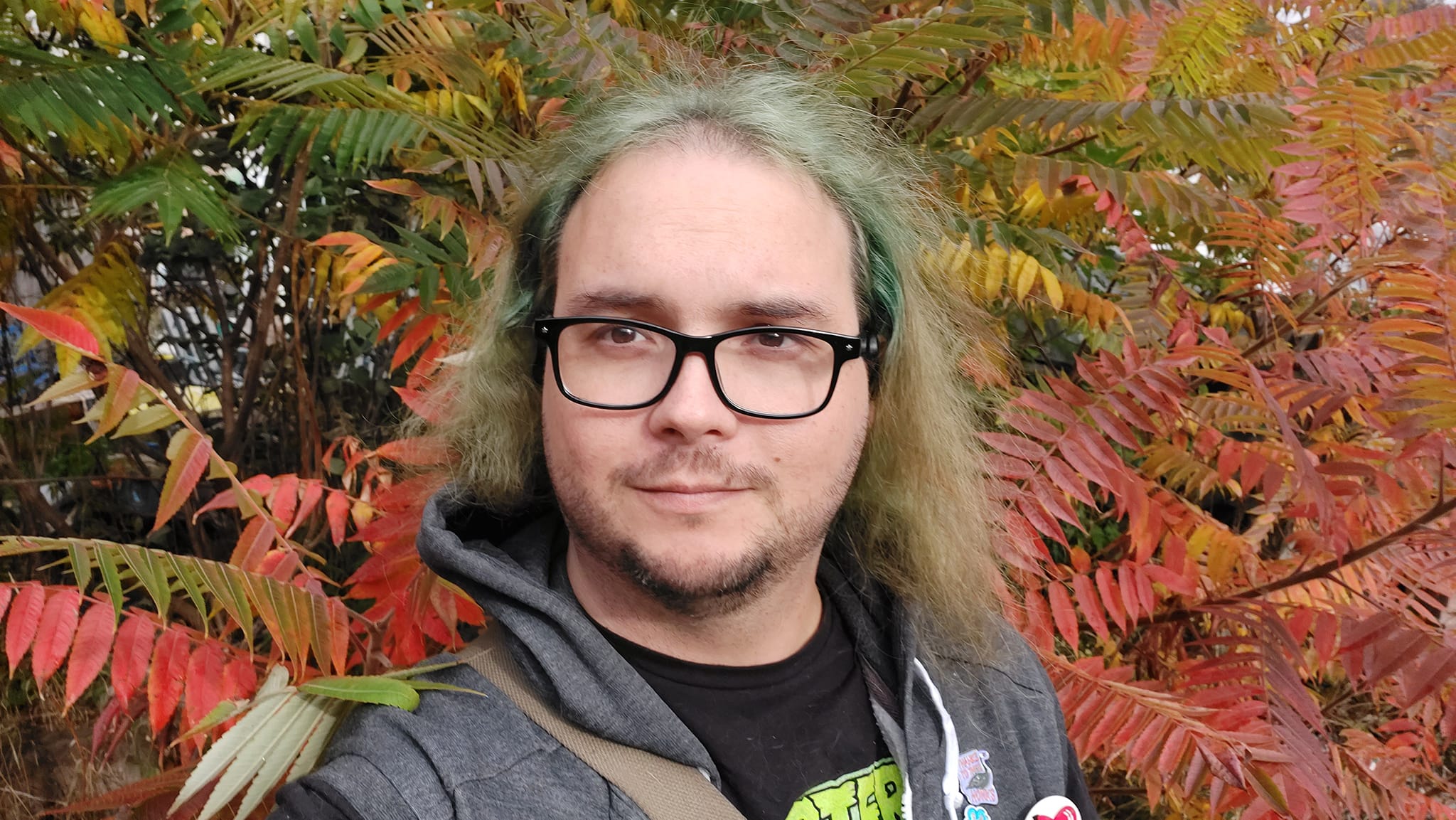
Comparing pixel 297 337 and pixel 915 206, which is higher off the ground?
pixel 915 206

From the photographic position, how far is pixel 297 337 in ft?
10.5

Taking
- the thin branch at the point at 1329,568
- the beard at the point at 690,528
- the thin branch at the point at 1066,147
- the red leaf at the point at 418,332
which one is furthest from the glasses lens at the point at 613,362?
the thin branch at the point at 1066,147

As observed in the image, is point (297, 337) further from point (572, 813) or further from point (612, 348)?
point (572, 813)

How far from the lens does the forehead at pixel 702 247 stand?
55.6 inches

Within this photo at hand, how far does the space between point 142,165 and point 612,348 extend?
1792 millimetres

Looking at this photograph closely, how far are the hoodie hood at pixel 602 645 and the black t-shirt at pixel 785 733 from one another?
0.18 ft

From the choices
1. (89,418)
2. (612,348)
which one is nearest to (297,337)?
(89,418)

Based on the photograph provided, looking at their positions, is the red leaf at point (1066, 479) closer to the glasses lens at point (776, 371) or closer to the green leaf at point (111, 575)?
the glasses lens at point (776, 371)

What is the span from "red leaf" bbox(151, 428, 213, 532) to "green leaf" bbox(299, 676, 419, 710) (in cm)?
54

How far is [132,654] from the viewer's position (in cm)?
158

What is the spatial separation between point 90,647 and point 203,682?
7.1 inches

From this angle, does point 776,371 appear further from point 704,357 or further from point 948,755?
point 948,755

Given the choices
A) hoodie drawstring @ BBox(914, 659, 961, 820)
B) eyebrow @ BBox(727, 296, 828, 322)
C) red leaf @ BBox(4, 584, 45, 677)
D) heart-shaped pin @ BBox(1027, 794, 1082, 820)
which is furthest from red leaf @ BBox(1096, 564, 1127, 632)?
red leaf @ BBox(4, 584, 45, 677)

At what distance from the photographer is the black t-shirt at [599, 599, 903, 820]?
4.75 feet
